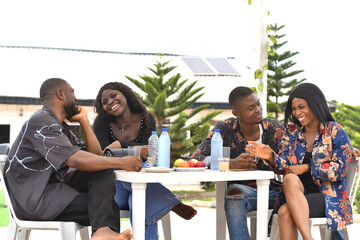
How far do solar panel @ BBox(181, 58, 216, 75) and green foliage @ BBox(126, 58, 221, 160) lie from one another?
1854mm

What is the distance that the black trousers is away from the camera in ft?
7.30

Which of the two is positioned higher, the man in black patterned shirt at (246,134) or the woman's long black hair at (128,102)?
the woman's long black hair at (128,102)

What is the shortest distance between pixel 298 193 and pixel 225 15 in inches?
554

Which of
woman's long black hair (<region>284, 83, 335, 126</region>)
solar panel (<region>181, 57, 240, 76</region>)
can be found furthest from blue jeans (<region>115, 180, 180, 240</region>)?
solar panel (<region>181, 57, 240, 76</region>)

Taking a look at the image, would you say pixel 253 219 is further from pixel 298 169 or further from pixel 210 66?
pixel 210 66

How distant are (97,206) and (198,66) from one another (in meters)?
12.2

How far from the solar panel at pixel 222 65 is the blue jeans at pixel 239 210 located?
11.5 meters

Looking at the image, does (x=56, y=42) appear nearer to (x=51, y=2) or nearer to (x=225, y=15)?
(x=51, y=2)

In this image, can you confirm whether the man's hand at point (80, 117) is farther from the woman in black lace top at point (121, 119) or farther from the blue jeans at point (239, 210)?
the blue jeans at point (239, 210)

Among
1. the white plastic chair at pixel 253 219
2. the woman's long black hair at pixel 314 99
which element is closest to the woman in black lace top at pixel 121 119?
the white plastic chair at pixel 253 219

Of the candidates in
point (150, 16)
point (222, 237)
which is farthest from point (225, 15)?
point (222, 237)

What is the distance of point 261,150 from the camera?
8.89 ft

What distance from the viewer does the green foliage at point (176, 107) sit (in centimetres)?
1160

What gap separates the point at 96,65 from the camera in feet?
45.0
